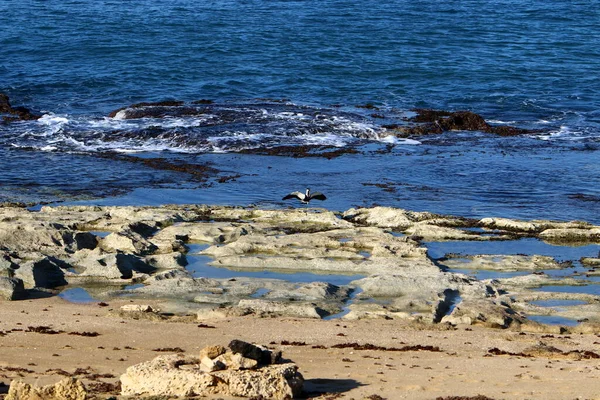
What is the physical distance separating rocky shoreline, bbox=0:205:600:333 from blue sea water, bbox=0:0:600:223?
2514 mm

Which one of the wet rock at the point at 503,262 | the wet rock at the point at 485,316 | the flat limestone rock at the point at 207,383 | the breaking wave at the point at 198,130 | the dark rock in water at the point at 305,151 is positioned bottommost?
the dark rock in water at the point at 305,151

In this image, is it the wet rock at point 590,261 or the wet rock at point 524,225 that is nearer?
the wet rock at point 590,261

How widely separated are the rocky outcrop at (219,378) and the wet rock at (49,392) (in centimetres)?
71

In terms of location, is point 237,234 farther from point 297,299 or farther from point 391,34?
point 391,34

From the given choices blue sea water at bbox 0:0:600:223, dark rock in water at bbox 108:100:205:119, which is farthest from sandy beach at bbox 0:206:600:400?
dark rock in water at bbox 108:100:205:119

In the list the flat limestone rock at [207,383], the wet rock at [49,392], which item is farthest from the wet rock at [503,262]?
the wet rock at [49,392]

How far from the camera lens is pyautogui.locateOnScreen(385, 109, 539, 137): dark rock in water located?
34322 mm

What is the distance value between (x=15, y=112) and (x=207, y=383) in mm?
26864

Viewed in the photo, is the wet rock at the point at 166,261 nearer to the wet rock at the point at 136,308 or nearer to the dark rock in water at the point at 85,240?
the dark rock in water at the point at 85,240

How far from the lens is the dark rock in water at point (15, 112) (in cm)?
3559

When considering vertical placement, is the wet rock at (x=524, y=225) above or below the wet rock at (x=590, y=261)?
below

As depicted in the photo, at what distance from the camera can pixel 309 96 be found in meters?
40.0

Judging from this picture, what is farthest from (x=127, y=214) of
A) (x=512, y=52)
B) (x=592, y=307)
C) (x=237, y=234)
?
(x=512, y=52)

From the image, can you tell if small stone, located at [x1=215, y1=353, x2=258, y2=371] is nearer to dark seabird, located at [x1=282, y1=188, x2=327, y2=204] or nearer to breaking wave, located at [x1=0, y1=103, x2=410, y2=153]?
dark seabird, located at [x1=282, y1=188, x2=327, y2=204]
